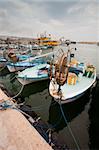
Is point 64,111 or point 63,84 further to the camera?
point 64,111

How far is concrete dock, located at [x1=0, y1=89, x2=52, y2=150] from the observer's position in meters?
4.83

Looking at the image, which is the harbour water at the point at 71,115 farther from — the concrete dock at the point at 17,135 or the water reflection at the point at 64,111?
the concrete dock at the point at 17,135

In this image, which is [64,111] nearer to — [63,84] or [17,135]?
[63,84]

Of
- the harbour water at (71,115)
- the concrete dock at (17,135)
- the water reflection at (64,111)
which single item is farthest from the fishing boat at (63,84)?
the concrete dock at (17,135)

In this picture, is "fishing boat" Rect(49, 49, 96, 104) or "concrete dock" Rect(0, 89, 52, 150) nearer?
"concrete dock" Rect(0, 89, 52, 150)

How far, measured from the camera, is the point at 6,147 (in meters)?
4.63

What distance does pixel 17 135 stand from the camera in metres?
5.37

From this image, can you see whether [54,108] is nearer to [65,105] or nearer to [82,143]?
[65,105]

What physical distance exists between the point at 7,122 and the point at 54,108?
430 centimetres

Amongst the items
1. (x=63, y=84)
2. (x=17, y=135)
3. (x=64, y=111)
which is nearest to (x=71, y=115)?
(x=64, y=111)

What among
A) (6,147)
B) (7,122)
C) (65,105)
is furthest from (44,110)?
(6,147)

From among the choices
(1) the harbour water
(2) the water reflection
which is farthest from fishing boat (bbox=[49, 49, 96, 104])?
(1) the harbour water

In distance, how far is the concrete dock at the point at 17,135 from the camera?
483 cm

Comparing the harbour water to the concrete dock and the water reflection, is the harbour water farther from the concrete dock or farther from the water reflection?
the concrete dock
